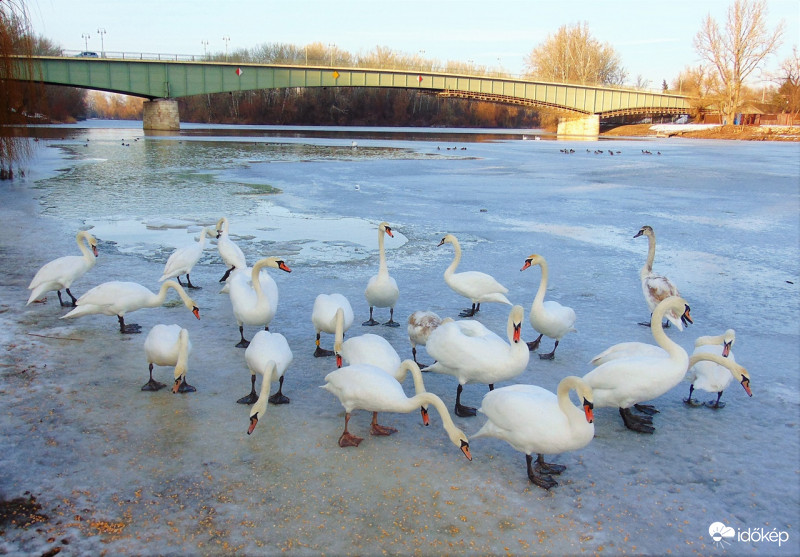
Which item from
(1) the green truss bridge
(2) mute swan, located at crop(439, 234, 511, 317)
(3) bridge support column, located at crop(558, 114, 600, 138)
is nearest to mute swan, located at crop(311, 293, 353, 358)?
(2) mute swan, located at crop(439, 234, 511, 317)

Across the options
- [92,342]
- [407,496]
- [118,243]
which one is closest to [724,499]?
[407,496]

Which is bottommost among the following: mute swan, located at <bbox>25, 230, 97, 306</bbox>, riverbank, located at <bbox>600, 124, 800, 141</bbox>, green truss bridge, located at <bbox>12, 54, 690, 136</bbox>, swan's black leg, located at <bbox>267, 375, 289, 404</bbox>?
swan's black leg, located at <bbox>267, 375, 289, 404</bbox>

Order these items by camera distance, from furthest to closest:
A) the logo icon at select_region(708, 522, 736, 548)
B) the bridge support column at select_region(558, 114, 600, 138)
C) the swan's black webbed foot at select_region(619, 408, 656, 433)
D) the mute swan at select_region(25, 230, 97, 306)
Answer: the bridge support column at select_region(558, 114, 600, 138) < the mute swan at select_region(25, 230, 97, 306) < the swan's black webbed foot at select_region(619, 408, 656, 433) < the logo icon at select_region(708, 522, 736, 548)

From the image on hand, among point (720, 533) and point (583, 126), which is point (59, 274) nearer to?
point (720, 533)

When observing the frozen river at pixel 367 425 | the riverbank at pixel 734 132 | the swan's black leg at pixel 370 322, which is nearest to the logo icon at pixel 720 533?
the frozen river at pixel 367 425

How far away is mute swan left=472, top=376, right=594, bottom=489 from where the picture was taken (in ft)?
11.4

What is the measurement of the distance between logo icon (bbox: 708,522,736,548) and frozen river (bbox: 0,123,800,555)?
4 centimetres

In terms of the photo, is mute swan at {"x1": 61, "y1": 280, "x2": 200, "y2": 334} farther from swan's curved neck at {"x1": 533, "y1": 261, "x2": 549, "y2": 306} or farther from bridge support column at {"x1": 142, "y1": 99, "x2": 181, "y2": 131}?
bridge support column at {"x1": 142, "y1": 99, "x2": 181, "y2": 131}

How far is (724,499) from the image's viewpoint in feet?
11.3

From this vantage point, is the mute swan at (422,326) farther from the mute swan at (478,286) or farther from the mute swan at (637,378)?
the mute swan at (637,378)

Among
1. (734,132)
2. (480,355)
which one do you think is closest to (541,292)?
(480,355)

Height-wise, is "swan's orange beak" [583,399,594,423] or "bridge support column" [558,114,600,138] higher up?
"bridge support column" [558,114,600,138]

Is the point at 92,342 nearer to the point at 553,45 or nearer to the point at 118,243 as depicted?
the point at 118,243

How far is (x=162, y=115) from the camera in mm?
58625
